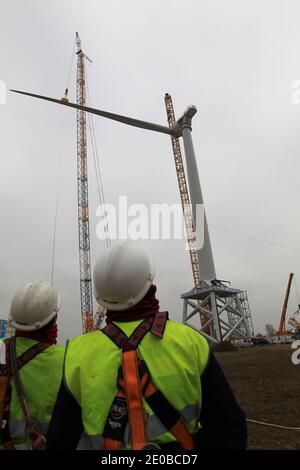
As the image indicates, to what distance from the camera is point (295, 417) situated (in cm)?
868

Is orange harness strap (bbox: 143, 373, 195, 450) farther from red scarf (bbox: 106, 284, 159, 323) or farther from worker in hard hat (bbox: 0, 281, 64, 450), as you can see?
worker in hard hat (bbox: 0, 281, 64, 450)

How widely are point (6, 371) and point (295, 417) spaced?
891 centimetres

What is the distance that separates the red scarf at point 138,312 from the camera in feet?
8.25

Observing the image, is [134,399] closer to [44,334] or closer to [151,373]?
[151,373]

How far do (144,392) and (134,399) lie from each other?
10 cm

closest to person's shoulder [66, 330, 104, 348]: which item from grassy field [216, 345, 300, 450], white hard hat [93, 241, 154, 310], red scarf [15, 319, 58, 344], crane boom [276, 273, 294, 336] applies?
white hard hat [93, 241, 154, 310]

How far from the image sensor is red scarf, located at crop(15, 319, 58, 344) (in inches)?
145

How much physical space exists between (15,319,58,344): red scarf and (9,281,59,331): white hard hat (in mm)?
61

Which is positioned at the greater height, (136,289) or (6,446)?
(136,289)

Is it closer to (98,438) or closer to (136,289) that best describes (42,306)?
(136,289)

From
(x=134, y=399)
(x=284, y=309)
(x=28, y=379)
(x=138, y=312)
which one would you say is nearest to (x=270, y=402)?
(x=28, y=379)

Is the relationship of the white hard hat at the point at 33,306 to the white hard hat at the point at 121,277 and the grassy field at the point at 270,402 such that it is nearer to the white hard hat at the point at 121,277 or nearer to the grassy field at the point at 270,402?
the white hard hat at the point at 121,277

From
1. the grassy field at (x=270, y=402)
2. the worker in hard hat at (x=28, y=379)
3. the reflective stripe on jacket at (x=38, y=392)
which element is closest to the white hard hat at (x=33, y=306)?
the worker in hard hat at (x=28, y=379)
